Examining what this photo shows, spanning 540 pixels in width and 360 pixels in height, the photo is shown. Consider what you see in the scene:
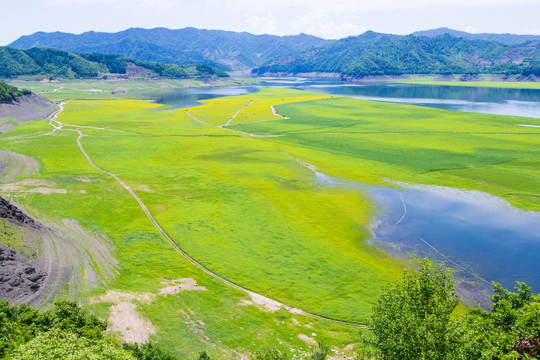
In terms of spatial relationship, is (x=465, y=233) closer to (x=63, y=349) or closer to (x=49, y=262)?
(x=63, y=349)

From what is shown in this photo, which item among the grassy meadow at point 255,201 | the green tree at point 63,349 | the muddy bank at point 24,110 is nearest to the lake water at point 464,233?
the grassy meadow at point 255,201

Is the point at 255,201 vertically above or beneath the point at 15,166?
beneath

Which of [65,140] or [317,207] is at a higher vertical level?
[65,140]

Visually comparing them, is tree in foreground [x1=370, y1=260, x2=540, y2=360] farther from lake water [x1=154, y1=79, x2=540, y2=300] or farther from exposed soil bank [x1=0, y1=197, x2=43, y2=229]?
exposed soil bank [x1=0, y1=197, x2=43, y2=229]

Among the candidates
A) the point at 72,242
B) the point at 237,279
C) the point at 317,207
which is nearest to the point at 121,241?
the point at 72,242

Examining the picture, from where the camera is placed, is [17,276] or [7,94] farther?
[7,94]

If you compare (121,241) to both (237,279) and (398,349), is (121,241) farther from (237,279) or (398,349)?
(398,349)

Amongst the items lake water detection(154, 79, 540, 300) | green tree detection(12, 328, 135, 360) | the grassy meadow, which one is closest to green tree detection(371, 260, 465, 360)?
the grassy meadow

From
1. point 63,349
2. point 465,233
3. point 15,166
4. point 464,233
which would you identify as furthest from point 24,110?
point 465,233
